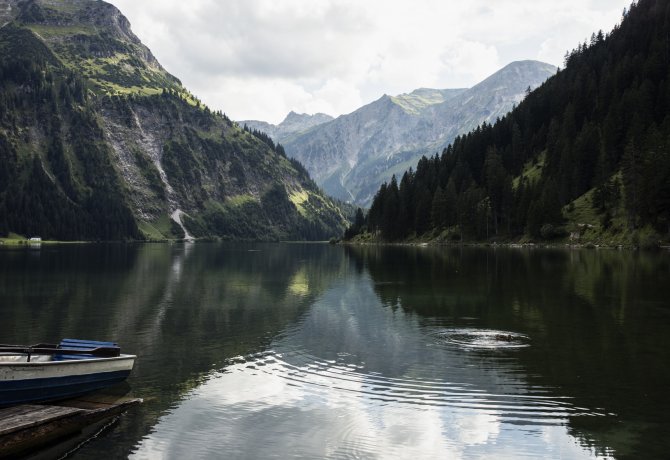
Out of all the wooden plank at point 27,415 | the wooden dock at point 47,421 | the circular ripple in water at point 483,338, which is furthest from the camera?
the circular ripple in water at point 483,338

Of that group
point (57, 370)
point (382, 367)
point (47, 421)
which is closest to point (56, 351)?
point (57, 370)

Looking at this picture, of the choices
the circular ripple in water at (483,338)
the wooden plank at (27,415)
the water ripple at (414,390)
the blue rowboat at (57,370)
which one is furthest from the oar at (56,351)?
the circular ripple in water at (483,338)

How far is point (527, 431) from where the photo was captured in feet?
68.0

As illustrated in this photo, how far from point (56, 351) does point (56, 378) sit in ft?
7.67

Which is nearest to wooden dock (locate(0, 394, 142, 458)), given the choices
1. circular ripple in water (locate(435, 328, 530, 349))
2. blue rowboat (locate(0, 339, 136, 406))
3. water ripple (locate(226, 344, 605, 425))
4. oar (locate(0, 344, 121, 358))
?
blue rowboat (locate(0, 339, 136, 406))

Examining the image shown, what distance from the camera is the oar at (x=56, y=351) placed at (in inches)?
963

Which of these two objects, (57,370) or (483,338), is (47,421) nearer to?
(57,370)

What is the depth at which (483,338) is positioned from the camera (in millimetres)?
37500

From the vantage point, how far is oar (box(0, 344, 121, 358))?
80.2 feet

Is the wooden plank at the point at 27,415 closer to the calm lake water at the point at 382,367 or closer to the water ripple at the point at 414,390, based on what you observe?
the calm lake water at the point at 382,367

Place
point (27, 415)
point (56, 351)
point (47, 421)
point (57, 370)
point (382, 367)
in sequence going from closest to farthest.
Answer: point (47, 421)
point (27, 415)
point (57, 370)
point (56, 351)
point (382, 367)

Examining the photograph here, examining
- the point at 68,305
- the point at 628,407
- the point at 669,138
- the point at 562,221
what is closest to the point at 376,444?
the point at 628,407

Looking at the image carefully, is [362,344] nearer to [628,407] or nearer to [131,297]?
[628,407]

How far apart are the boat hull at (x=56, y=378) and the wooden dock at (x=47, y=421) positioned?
468mm
